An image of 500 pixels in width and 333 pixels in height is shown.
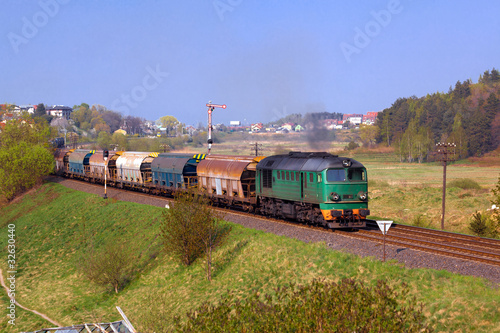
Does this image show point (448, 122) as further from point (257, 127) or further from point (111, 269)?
point (111, 269)

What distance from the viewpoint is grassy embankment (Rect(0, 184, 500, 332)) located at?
52.4ft

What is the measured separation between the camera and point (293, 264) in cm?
2208

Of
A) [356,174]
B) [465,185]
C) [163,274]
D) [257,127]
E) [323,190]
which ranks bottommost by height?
[465,185]

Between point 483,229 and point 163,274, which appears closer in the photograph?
point 163,274

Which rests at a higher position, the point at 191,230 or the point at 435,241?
the point at 191,230

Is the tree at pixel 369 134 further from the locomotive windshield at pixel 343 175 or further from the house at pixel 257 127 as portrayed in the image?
the locomotive windshield at pixel 343 175

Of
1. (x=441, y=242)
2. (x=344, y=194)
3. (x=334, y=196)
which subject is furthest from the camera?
(x=344, y=194)

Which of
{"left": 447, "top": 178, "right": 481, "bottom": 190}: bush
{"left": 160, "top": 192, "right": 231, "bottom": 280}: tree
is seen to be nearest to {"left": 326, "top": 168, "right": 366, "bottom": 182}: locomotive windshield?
{"left": 160, "top": 192, "right": 231, "bottom": 280}: tree

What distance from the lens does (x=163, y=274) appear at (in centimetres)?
2905

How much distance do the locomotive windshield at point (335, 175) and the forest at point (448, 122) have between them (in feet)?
286

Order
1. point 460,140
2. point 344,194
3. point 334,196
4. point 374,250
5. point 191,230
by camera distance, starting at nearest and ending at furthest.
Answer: point 374,250
point 334,196
point 344,194
point 191,230
point 460,140

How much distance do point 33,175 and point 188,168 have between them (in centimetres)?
3842

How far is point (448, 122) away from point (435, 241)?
4420 inches

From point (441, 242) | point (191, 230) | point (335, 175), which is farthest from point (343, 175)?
point (191, 230)
